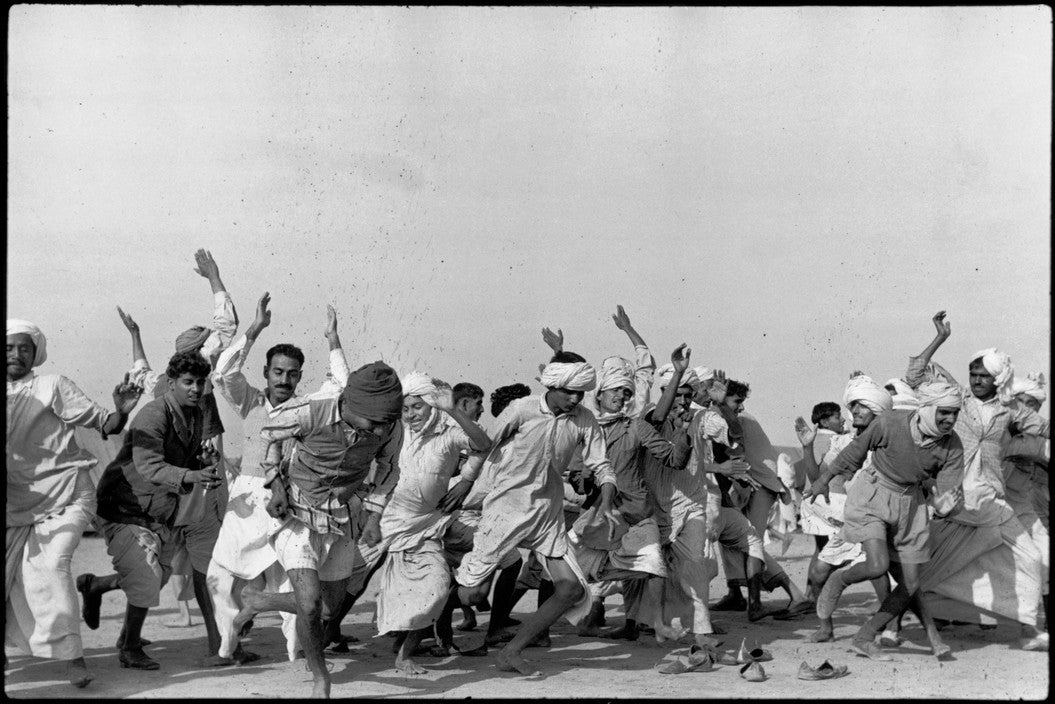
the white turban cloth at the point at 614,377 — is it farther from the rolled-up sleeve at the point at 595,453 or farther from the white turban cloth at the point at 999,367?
the white turban cloth at the point at 999,367

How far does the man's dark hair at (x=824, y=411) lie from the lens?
1162cm

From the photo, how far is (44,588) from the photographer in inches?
294

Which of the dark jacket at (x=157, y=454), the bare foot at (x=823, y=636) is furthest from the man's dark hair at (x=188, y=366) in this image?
the bare foot at (x=823, y=636)

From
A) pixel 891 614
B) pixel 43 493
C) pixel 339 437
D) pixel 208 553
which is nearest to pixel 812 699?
pixel 891 614

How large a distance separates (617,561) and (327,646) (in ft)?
6.93

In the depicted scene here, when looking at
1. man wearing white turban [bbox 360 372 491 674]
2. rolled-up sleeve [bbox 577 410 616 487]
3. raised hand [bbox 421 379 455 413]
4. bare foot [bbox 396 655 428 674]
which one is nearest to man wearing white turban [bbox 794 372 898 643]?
rolled-up sleeve [bbox 577 410 616 487]

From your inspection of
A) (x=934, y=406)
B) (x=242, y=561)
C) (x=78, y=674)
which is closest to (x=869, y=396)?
(x=934, y=406)

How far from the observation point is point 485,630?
32.6 ft

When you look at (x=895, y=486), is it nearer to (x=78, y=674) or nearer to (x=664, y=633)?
(x=664, y=633)

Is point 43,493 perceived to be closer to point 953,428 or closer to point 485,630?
point 485,630

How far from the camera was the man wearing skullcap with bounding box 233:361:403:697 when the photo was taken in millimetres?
7250

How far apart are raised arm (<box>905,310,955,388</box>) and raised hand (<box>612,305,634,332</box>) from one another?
2.43 metres

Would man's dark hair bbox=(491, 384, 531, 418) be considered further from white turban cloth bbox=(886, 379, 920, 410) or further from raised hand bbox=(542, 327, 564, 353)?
white turban cloth bbox=(886, 379, 920, 410)

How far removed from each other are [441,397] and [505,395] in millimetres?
1704
